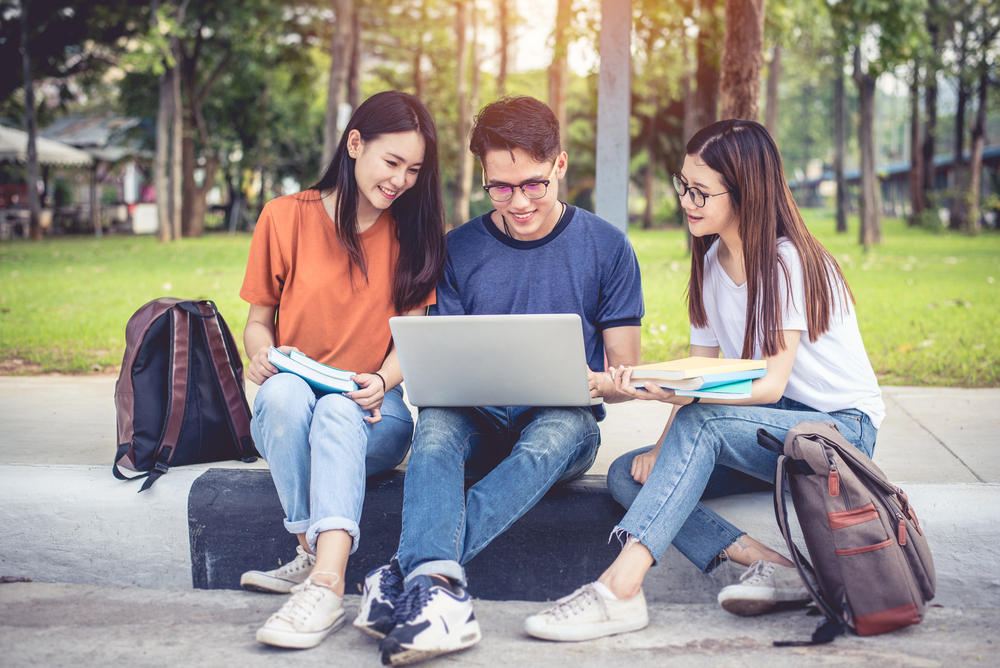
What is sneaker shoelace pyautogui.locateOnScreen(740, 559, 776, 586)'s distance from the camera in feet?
8.18

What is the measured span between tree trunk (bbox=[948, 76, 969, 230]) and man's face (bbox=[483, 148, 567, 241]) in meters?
25.1

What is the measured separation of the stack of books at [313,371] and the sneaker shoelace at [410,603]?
2.36 feet

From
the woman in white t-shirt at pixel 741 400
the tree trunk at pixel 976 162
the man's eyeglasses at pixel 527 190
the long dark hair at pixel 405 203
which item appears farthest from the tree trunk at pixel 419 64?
the woman in white t-shirt at pixel 741 400

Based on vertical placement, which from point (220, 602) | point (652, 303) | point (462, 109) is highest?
point (462, 109)

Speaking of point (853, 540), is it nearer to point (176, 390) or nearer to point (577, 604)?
point (577, 604)

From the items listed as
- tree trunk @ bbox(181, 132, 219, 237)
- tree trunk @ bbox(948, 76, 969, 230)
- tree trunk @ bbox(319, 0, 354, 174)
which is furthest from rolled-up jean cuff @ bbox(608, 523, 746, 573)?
tree trunk @ bbox(948, 76, 969, 230)

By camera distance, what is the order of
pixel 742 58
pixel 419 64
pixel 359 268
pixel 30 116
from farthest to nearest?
pixel 419 64 < pixel 30 116 < pixel 742 58 < pixel 359 268

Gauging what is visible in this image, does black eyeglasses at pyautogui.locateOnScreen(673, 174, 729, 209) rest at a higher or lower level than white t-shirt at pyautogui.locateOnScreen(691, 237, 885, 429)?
higher

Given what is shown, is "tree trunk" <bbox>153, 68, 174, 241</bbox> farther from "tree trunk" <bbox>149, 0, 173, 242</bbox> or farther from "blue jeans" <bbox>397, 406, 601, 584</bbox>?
"blue jeans" <bbox>397, 406, 601, 584</bbox>

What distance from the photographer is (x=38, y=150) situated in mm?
20594

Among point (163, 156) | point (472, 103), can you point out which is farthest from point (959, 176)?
point (163, 156)

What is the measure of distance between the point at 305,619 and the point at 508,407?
3.06 ft

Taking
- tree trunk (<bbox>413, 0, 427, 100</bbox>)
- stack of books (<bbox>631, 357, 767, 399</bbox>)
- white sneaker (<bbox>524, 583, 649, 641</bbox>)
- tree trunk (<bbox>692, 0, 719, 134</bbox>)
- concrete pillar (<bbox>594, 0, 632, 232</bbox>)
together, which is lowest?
white sneaker (<bbox>524, 583, 649, 641</bbox>)

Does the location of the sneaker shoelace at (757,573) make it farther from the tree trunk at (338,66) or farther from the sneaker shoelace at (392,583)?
the tree trunk at (338,66)
